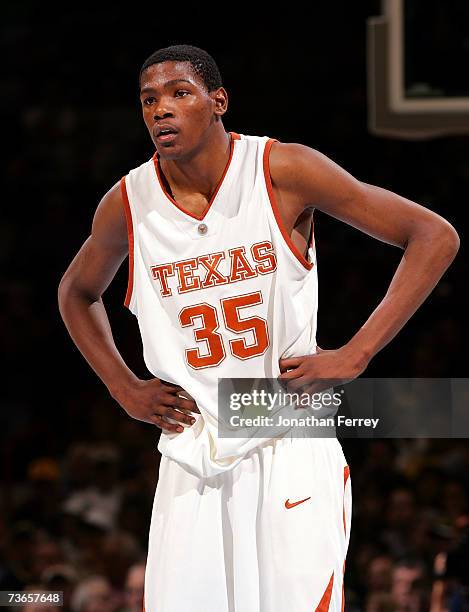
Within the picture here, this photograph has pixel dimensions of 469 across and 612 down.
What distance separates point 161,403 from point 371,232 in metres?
0.69

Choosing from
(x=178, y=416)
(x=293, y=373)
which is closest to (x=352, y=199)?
(x=293, y=373)

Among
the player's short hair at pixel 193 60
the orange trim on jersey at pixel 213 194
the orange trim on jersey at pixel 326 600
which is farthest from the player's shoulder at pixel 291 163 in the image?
the orange trim on jersey at pixel 326 600

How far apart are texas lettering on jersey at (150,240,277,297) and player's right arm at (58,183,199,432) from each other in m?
0.23

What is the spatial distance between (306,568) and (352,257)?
3.69 metres

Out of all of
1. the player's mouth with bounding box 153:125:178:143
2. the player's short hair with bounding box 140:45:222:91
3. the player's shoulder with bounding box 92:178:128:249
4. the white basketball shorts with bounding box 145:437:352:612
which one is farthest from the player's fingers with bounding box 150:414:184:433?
the player's short hair with bounding box 140:45:222:91

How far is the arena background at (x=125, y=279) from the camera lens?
508 centimetres

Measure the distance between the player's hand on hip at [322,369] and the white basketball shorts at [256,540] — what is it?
154 millimetres

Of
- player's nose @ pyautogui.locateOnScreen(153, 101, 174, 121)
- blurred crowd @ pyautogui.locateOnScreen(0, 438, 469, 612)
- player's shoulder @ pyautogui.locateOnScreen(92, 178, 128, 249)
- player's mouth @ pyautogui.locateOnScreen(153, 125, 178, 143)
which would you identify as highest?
player's nose @ pyautogui.locateOnScreen(153, 101, 174, 121)

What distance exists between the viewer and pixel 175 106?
8.90 ft

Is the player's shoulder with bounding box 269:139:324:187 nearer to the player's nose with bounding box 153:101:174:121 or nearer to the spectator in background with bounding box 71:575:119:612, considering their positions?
the player's nose with bounding box 153:101:174:121

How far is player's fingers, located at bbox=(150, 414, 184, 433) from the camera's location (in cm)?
284

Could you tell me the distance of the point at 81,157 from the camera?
7223 millimetres

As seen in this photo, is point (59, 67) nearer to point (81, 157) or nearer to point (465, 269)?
point (81, 157)

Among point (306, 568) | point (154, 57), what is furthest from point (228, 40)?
point (306, 568)
